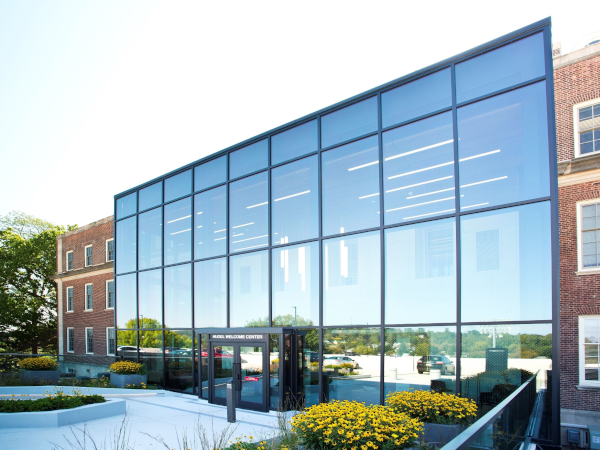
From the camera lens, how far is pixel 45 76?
43.9m

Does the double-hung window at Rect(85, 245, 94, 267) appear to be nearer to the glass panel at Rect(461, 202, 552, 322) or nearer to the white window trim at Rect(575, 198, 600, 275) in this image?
the glass panel at Rect(461, 202, 552, 322)

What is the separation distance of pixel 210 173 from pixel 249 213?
3.13 metres

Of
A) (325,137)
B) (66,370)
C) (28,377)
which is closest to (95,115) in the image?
(66,370)

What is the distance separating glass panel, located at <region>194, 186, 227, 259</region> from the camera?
18125mm

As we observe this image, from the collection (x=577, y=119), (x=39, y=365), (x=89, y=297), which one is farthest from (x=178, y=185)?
(x=577, y=119)

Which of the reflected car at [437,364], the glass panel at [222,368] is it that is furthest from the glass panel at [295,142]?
the reflected car at [437,364]

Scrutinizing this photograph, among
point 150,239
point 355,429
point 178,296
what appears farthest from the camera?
point 150,239

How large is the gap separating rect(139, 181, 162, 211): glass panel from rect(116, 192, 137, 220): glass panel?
0.65m

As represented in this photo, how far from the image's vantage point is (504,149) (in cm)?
1136

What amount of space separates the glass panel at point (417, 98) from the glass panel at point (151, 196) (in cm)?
1178

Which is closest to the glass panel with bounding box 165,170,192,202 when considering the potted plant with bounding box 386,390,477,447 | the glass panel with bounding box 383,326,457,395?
Answer: the glass panel with bounding box 383,326,457,395

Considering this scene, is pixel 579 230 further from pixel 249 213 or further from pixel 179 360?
pixel 179 360

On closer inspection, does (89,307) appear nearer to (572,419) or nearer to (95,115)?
(95,115)

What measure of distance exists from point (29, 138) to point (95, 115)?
95.8 ft
